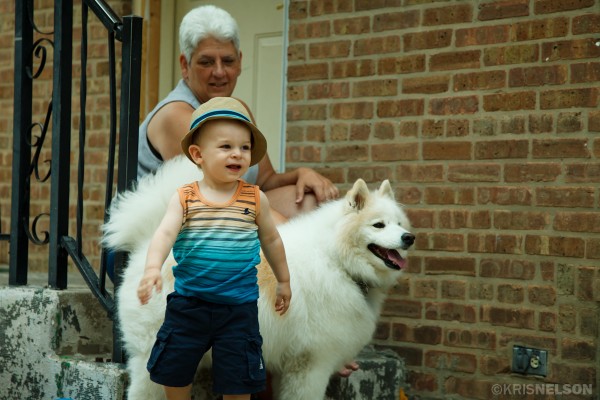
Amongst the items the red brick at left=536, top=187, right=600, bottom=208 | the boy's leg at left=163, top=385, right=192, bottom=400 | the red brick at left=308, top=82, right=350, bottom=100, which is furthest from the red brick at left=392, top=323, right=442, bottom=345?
the boy's leg at left=163, top=385, right=192, bottom=400

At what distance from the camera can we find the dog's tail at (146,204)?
3.27 meters

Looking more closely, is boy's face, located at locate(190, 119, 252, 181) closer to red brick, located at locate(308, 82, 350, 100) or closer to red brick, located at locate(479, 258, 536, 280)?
red brick, located at locate(479, 258, 536, 280)

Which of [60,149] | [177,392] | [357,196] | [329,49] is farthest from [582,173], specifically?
[60,149]

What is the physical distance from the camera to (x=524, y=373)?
170 inches

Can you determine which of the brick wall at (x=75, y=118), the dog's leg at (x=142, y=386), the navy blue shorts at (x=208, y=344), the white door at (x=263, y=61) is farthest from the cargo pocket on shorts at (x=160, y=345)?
the brick wall at (x=75, y=118)

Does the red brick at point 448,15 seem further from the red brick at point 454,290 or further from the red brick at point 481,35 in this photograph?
the red brick at point 454,290

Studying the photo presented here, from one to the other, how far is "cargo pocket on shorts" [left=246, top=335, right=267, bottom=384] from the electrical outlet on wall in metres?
1.92

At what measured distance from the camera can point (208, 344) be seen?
2.90m

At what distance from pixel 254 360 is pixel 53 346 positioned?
1.32 meters

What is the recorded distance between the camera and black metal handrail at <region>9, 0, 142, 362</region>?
3592 millimetres

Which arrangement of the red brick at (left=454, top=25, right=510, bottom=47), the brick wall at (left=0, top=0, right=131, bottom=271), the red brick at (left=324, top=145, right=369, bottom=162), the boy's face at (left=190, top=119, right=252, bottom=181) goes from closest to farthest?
1. the boy's face at (left=190, top=119, right=252, bottom=181)
2. the red brick at (left=454, top=25, right=510, bottom=47)
3. the red brick at (left=324, top=145, right=369, bottom=162)
4. the brick wall at (left=0, top=0, right=131, bottom=271)

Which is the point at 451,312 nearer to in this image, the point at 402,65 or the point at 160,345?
the point at 402,65

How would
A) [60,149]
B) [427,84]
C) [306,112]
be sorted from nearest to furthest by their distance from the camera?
[60,149], [427,84], [306,112]

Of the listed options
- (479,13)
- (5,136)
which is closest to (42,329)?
(479,13)
